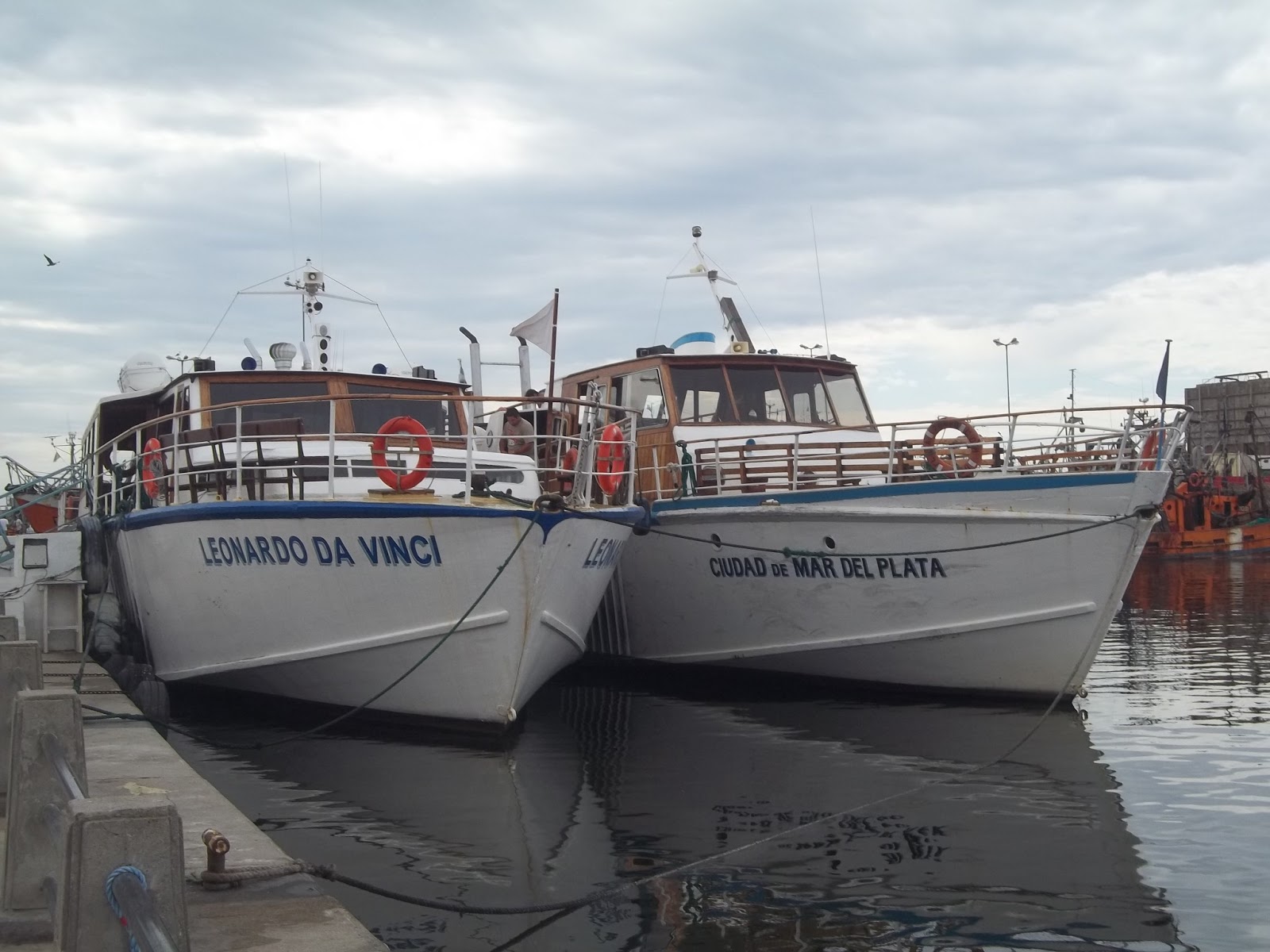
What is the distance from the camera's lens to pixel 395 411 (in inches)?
501

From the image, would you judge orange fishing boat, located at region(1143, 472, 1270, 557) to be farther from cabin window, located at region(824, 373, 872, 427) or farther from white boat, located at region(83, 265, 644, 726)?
white boat, located at region(83, 265, 644, 726)

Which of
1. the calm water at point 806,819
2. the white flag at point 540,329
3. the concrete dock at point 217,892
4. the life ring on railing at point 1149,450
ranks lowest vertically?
the calm water at point 806,819

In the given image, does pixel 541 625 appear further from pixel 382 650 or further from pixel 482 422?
pixel 482 422

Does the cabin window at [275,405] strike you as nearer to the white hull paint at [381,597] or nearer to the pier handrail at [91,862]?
the white hull paint at [381,597]

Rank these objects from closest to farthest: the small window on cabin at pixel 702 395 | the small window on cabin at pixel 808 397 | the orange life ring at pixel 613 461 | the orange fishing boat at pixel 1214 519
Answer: the orange life ring at pixel 613 461
the small window on cabin at pixel 702 395
the small window on cabin at pixel 808 397
the orange fishing boat at pixel 1214 519

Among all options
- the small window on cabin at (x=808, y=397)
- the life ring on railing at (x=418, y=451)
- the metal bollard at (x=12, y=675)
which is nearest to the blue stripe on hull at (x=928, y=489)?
the small window on cabin at (x=808, y=397)

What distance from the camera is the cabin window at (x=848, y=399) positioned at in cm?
1540

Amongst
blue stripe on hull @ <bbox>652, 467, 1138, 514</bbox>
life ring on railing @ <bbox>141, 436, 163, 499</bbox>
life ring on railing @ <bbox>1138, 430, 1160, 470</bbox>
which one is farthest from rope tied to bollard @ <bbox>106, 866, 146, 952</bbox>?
life ring on railing @ <bbox>1138, 430, 1160, 470</bbox>

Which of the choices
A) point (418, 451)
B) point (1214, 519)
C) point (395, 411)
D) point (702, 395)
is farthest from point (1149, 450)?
point (1214, 519)

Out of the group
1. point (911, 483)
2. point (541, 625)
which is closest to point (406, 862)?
point (541, 625)

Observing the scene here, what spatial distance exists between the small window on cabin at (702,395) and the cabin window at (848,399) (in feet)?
4.81

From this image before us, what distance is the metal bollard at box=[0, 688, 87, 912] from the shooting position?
449 centimetres

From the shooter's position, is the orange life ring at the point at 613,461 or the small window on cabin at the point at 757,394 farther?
the small window on cabin at the point at 757,394

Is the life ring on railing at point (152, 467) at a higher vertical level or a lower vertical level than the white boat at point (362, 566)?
higher
